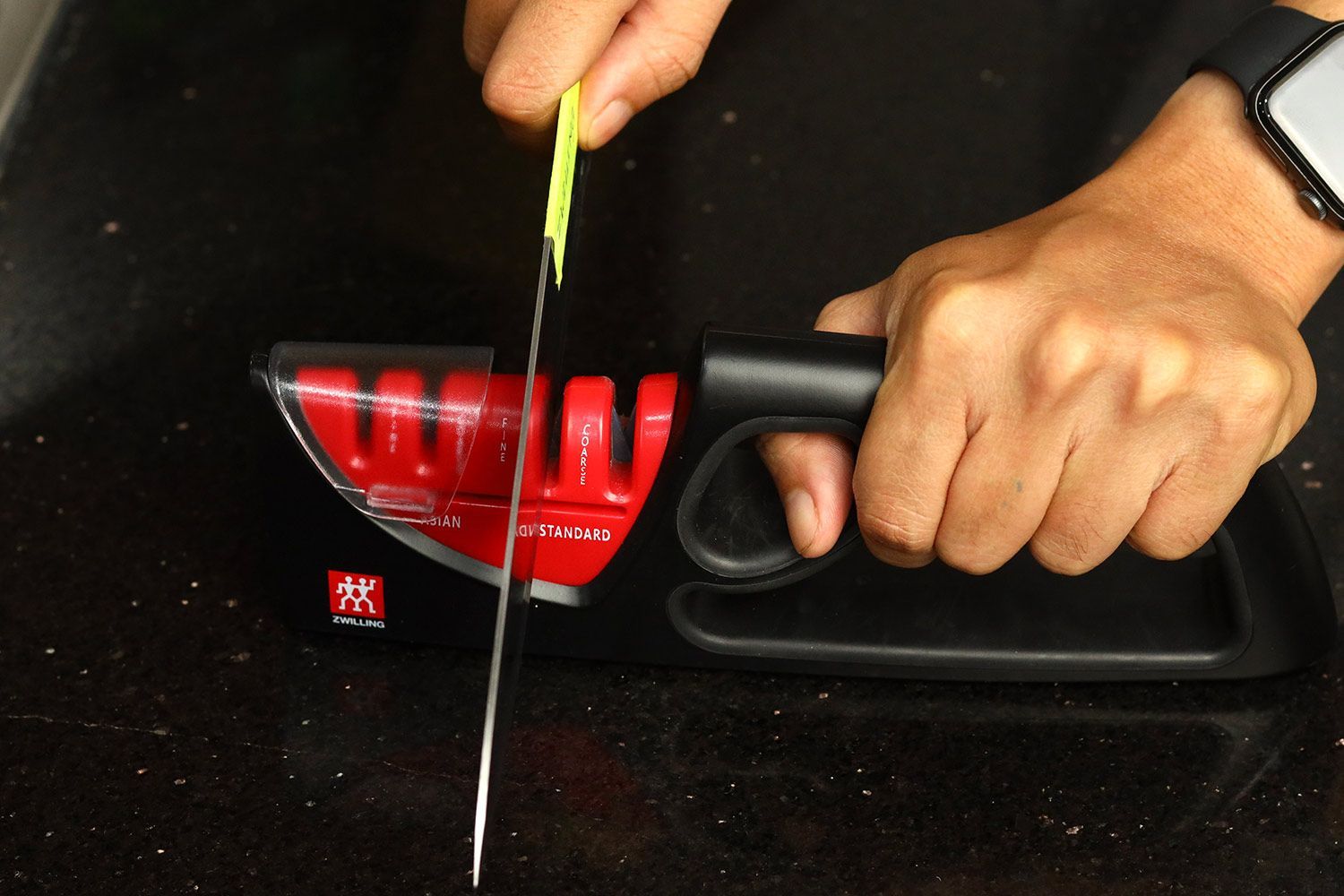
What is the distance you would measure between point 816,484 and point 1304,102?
353 mm

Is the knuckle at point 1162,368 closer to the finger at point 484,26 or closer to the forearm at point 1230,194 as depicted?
the forearm at point 1230,194

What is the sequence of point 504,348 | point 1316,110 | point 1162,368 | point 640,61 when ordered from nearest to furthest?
point 1162,368
point 1316,110
point 640,61
point 504,348

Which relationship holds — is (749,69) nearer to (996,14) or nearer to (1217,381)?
(996,14)

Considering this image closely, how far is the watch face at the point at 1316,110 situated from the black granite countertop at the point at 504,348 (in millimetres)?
289

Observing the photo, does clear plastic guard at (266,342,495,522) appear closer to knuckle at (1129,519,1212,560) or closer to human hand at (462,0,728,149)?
human hand at (462,0,728,149)

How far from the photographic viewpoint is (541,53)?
784 mm

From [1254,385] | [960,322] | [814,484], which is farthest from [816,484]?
[1254,385]

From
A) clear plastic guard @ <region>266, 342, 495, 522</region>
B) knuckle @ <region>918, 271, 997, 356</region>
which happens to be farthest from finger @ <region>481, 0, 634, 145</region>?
knuckle @ <region>918, 271, 997, 356</region>

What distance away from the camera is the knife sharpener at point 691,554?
74 cm

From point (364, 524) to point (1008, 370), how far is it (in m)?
0.36

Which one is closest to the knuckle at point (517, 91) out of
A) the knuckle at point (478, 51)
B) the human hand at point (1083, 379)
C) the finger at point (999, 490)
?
the knuckle at point (478, 51)

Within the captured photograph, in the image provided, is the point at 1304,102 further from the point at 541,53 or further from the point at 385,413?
the point at 385,413

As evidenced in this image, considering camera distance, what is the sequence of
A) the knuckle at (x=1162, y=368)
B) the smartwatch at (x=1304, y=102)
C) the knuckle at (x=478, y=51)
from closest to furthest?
1. the knuckle at (x=1162, y=368)
2. the smartwatch at (x=1304, y=102)
3. the knuckle at (x=478, y=51)

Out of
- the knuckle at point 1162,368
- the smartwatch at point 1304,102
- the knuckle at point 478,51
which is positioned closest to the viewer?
the knuckle at point 1162,368
